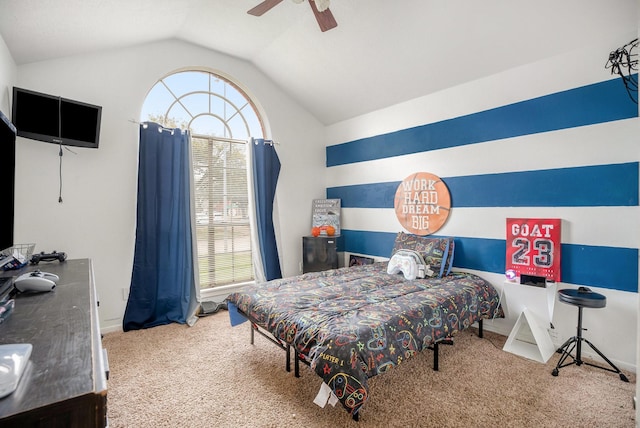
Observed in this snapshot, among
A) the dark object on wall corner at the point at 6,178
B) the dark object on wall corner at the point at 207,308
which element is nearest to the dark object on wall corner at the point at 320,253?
the dark object on wall corner at the point at 207,308

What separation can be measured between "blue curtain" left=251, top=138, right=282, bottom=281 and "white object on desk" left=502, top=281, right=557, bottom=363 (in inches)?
105

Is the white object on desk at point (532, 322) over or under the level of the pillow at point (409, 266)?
under

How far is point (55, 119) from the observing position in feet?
8.45

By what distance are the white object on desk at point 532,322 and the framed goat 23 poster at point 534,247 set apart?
0.46ft

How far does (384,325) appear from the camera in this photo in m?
1.91

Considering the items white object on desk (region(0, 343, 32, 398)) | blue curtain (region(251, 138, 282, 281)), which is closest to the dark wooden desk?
white object on desk (region(0, 343, 32, 398))

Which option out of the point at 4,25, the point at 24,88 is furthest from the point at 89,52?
the point at 4,25

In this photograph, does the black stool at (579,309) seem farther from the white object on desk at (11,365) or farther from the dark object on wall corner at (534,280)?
the white object on desk at (11,365)

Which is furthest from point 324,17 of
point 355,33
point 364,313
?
point 364,313

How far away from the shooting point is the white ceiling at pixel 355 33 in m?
2.24

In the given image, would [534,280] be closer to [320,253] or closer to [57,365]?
[320,253]

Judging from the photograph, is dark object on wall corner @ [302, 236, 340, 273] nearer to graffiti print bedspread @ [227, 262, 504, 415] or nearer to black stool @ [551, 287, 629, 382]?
graffiti print bedspread @ [227, 262, 504, 415]

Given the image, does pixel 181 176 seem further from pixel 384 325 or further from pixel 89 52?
pixel 384 325

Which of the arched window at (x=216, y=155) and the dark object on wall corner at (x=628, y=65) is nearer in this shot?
the dark object on wall corner at (x=628, y=65)
